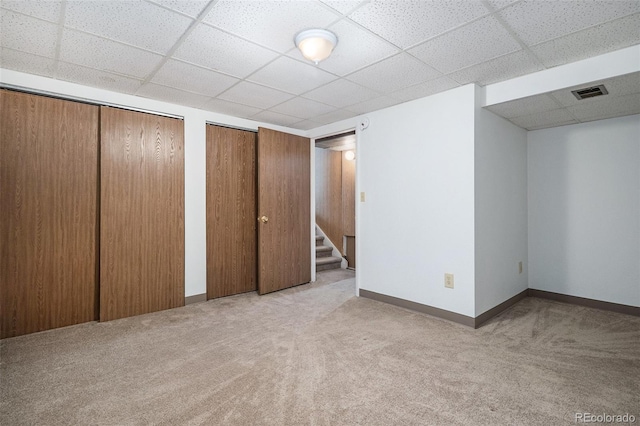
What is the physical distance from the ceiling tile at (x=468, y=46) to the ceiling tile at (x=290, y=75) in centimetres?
80

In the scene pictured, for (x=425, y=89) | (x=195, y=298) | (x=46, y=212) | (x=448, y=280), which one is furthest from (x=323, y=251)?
(x=46, y=212)

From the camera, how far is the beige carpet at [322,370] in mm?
1680

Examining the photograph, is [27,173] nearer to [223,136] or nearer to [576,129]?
[223,136]

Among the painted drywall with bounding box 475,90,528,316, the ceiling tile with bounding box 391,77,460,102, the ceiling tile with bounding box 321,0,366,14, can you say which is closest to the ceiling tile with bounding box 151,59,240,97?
the ceiling tile with bounding box 321,0,366,14

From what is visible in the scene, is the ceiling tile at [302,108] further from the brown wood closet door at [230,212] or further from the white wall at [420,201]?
the brown wood closet door at [230,212]

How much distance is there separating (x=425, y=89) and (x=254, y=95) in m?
1.69

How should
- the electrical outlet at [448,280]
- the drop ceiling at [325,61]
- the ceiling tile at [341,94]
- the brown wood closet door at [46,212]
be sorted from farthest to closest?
the electrical outlet at [448,280] < the ceiling tile at [341,94] < the brown wood closet door at [46,212] < the drop ceiling at [325,61]

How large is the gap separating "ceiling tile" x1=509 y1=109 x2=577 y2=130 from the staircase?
347 cm

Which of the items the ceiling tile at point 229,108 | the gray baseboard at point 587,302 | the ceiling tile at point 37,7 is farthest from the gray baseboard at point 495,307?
the ceiling tile at point 37,7

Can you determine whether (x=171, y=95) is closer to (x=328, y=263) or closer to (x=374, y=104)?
(x=374, y=104)

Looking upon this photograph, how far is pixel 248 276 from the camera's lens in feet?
13.6

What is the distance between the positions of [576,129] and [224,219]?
14.1 feet

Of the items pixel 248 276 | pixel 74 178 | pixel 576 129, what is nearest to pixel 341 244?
pixel 248 276

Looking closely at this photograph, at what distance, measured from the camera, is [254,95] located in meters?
3.17
